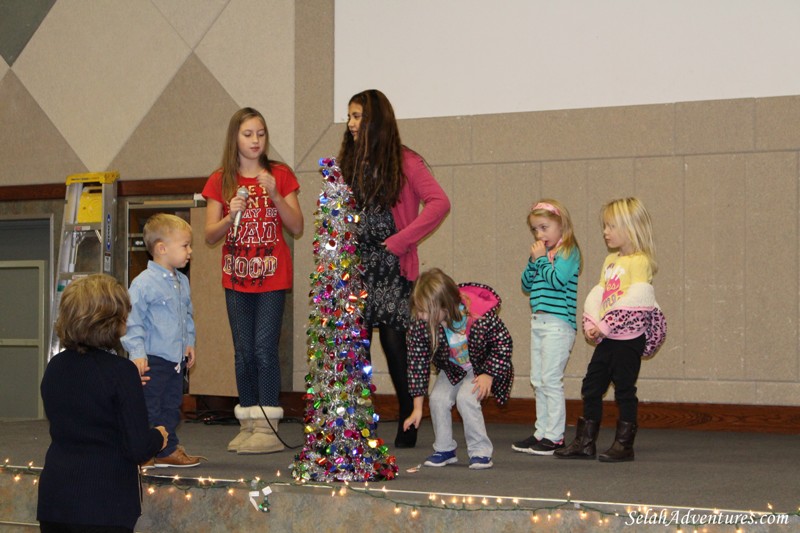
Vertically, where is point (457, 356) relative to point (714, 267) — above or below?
below

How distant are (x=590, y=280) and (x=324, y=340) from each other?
8.01 feet

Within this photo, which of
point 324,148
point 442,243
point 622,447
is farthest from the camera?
point 324,148

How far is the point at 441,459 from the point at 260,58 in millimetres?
3294

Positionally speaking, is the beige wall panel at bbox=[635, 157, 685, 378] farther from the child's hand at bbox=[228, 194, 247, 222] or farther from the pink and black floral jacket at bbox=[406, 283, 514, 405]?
the child's hand at bbox=[228, 194, 247, 222]

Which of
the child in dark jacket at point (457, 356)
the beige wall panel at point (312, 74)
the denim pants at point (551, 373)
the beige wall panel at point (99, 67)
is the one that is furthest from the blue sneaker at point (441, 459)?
the beige wall panel at point (99, 67)

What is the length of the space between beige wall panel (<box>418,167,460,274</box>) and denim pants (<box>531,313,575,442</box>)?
1459 mm

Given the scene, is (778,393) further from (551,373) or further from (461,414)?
(461,414)

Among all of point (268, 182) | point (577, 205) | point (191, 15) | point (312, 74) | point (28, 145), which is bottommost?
point (268, 182)

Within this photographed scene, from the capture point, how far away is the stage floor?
3.03 meters

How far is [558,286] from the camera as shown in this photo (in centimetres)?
418

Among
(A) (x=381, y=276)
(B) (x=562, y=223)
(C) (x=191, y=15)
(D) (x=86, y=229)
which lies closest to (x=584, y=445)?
(B) (x=562, y=223)

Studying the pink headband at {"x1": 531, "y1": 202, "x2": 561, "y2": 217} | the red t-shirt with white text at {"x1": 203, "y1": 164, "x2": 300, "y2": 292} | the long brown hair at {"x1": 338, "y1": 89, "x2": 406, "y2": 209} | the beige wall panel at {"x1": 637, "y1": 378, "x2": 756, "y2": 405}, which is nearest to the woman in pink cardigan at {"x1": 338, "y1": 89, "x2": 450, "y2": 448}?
the long brown hair at {"x1": 338, "y1": 89, "x2": 406, "y2": 209}

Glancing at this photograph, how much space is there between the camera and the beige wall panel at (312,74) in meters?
5.91

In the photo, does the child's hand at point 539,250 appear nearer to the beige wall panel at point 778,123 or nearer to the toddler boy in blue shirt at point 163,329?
the toddler boy in blue shirt at point 163,329
